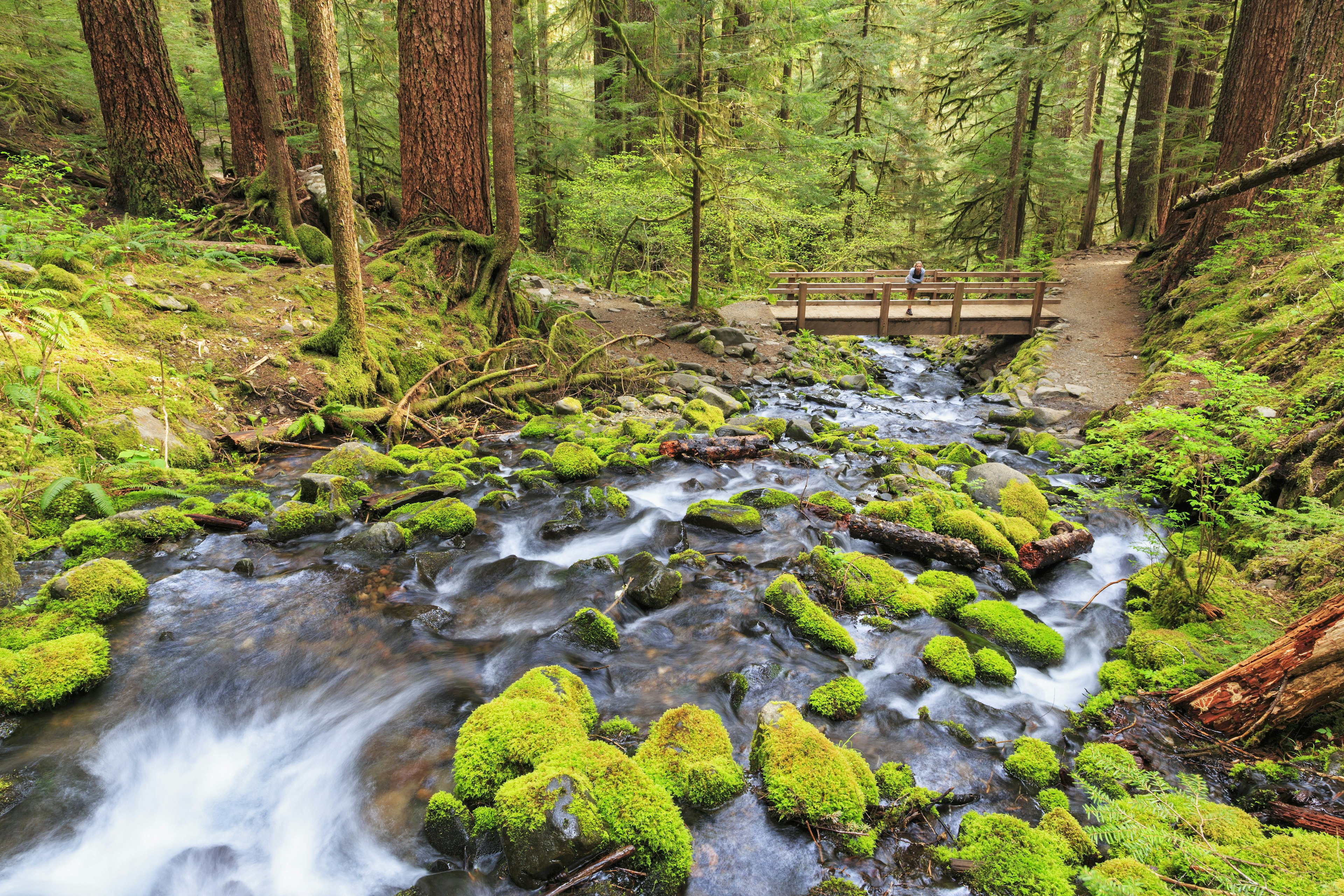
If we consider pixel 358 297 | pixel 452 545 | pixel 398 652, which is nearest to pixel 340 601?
pixel 398 652

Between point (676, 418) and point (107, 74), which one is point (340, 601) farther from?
point (107, 74)

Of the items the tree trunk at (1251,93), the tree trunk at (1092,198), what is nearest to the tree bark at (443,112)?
the tree trunk at (1251,93)

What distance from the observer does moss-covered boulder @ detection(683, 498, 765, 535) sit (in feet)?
19.3

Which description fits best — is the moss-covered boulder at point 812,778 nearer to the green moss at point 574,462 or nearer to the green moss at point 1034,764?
the green moss at point 1034,764

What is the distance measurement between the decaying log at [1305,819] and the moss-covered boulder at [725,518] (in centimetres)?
376

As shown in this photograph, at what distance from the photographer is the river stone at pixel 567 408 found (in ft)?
28.9

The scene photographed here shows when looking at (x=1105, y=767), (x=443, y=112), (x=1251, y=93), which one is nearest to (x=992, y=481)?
(x=1105, y=767)

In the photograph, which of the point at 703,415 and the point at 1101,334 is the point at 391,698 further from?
the point at 1101,334

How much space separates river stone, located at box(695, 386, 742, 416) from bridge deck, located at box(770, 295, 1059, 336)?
6.14 metres

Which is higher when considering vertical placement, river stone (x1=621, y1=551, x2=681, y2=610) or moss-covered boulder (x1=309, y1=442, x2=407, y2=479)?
moss-covered boulder (x1=309, y1=442, x2=407, y2=479)

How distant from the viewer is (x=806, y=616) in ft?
14.5

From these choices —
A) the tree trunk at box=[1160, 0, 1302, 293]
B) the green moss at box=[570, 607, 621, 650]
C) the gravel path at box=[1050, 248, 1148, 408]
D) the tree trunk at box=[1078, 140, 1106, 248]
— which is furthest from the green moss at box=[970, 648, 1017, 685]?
the tree trunk at box=[1078, 140, 1106, 248]

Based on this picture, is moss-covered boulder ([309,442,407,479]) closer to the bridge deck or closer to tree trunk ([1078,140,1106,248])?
the bridge deck

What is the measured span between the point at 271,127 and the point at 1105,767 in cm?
1193
